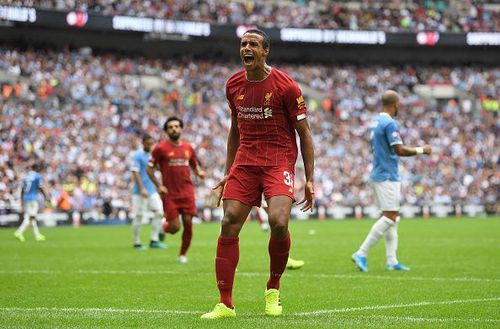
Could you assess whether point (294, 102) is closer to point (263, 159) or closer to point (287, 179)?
point (263, 159)

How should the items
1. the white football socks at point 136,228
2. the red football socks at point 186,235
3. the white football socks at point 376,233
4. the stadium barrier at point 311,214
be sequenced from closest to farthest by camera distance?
1. the white football socks at point 376,233
2. the red football socks at point 186,235
3. the white football socks at point 136,228
4. the stadium barrier at point 311,214

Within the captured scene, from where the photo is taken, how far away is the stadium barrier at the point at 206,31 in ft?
142

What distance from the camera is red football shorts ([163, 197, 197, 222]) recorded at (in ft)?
53.0

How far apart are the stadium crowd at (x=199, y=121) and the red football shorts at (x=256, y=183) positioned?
25.5 meters

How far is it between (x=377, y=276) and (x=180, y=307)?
4.29m

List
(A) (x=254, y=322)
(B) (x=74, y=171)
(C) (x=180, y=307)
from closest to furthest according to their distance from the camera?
(A) (x=254, y=322), (C) (x=180, y=307), (B) (x=74, y=171)

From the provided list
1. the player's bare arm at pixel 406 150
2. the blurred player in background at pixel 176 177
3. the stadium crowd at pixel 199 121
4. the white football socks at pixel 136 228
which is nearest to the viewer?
the player's bare arm at pixel 406 150

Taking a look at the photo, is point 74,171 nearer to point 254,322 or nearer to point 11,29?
point 11,29

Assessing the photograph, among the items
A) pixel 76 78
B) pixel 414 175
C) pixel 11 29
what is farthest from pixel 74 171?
pixel 414 175

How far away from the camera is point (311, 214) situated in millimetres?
40719

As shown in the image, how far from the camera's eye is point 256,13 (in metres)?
51.8

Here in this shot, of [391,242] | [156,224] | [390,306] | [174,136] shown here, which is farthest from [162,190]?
[390,306]

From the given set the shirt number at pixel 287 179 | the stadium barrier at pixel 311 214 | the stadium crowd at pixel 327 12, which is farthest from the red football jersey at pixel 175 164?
the stadium crowd at pixel 327 12

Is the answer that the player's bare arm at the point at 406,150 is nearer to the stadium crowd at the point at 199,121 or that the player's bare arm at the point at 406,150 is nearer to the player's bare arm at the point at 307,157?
the player's bare arm at the point at 307,157
